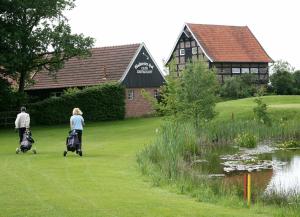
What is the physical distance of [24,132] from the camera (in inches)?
886

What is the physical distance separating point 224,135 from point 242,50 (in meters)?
39.1

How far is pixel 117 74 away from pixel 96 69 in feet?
8.24

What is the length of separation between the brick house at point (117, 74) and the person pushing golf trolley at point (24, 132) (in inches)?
1033

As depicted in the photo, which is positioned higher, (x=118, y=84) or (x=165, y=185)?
(x=118, y=84)

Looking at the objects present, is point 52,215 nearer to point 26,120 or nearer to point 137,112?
point 26,120

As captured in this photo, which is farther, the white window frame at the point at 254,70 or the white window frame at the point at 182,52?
the white window frame at the point at 182,52

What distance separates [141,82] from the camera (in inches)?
2028

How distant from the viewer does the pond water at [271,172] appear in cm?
1565

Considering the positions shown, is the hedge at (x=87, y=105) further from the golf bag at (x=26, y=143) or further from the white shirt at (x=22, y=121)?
the golf bag at (x=26, y=143)

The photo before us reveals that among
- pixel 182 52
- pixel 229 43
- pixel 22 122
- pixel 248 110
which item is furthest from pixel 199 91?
pixel 229 43

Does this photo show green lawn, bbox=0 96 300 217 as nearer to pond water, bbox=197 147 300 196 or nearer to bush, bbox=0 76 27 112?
pond water, bbox=197 147 300 196

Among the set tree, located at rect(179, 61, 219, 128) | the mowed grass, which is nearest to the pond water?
tree, located at rect(179, 61, 219, 128)

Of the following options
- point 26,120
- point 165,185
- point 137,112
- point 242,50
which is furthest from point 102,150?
point 242,50

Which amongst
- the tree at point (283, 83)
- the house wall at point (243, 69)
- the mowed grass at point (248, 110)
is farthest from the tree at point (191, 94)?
the house wall at point (243, 69)
